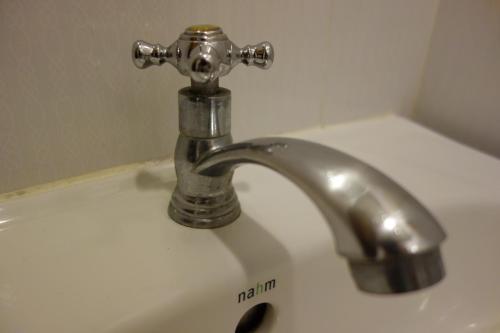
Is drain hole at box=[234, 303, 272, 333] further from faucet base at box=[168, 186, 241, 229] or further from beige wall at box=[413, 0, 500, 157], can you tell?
beige wall at box=[413, 0, 500, 157]

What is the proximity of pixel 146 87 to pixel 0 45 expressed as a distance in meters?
0.10

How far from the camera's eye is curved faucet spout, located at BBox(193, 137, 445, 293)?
0.15m

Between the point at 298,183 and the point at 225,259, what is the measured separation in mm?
103

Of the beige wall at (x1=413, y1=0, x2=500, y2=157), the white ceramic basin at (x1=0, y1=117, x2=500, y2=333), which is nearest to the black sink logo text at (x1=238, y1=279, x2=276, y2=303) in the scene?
the white ceramic basin at (x1=0, y1=117, x2=500, y2=333)

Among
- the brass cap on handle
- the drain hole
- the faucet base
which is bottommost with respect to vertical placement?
the drain hole

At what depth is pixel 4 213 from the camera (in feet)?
0.94

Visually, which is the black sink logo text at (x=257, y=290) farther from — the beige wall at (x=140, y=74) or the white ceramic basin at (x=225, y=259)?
the beige wall at (x=140, y=74)

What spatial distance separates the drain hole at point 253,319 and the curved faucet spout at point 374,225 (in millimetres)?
144

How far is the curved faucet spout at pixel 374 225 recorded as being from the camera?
15cm

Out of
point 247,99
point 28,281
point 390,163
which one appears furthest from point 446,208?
point 28,281

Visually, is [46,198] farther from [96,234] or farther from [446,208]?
[446,208]

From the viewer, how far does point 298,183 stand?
7.3 inches

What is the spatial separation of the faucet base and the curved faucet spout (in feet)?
0.39

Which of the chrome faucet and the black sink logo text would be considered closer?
the chrome faucet
